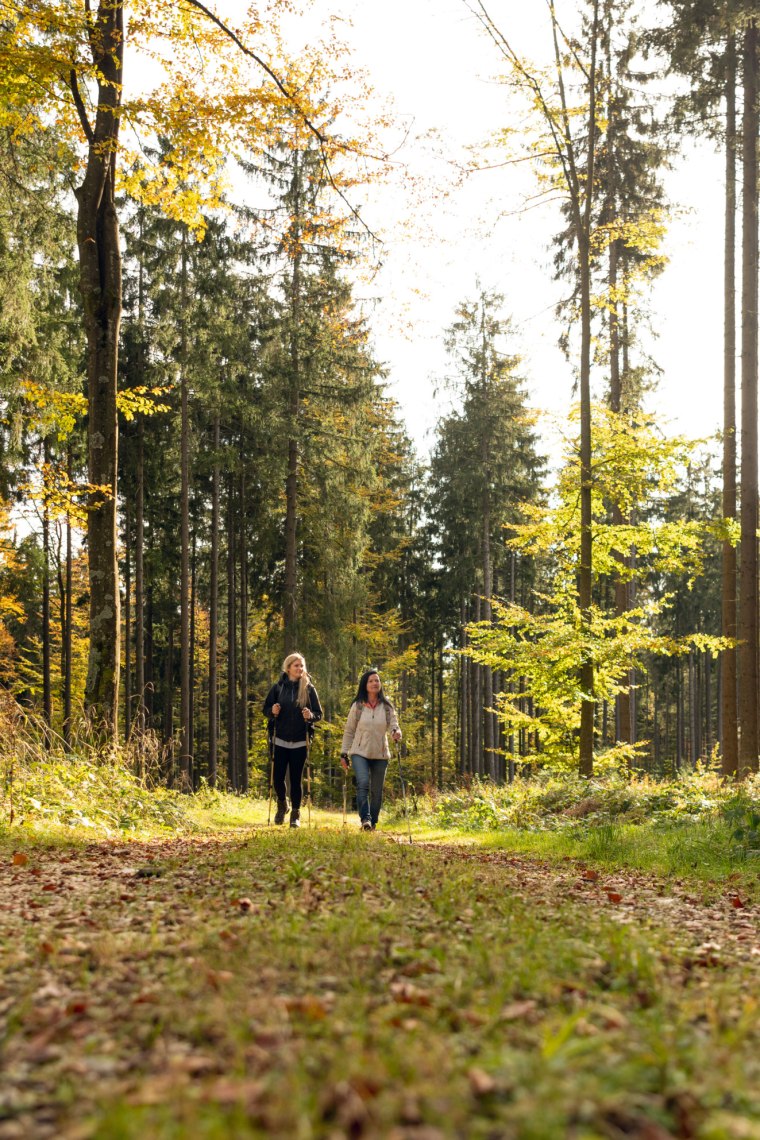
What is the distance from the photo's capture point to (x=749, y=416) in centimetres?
1448

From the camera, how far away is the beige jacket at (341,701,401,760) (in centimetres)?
1009

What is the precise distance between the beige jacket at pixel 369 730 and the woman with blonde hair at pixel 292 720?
50 cm

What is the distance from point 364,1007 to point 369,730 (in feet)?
24.6

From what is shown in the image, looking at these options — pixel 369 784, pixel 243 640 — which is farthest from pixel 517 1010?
pixel 243 640

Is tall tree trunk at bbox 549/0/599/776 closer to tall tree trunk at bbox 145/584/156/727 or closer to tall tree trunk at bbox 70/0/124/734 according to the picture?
tall tree trunk at bbox 70/0/124/734

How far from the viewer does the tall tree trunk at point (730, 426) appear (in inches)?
572

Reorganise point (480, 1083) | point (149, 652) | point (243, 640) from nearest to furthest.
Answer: point (480, 1083), point (243, 640), point (149, 652)

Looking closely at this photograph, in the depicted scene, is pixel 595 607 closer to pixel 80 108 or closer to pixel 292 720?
pixel 292 720

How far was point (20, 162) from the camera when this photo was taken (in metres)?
14.8

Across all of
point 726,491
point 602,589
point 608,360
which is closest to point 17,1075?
point 726,491

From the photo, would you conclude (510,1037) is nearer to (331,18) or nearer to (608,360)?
(331,18)

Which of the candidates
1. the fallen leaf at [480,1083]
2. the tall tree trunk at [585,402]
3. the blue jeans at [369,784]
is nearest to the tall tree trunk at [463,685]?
the tall tree trunk at [585,402]

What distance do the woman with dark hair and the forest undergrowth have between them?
4385 mm

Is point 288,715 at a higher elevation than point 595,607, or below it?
below
